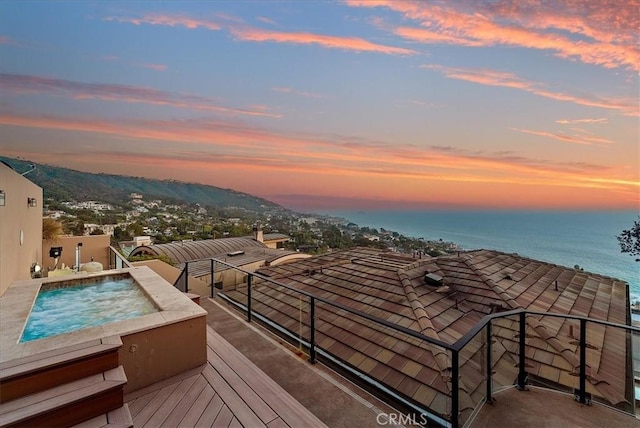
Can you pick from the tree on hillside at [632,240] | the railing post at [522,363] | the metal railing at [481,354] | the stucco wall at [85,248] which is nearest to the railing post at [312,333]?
the metal railing at [481,354]

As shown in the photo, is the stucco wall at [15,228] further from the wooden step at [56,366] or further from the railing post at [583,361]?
the railing post at [583,361]

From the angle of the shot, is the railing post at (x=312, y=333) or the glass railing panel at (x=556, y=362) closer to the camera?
the glass railing panel at (x=556, y=362)

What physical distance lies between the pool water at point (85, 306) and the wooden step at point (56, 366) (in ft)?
3.67

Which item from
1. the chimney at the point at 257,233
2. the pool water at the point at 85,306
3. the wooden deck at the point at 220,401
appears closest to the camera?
the wooden deck at the point at 220,401

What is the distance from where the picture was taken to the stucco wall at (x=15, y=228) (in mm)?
5262

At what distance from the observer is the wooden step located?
2148 millimetres

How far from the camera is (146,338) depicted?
9.69ft

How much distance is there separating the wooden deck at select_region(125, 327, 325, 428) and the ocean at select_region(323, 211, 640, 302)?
18.4 meters

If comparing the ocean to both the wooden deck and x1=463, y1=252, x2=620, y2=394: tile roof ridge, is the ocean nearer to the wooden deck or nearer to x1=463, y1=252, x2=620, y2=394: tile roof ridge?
x1=463, y1=252, x2=620, y2=394: tile roof ridge

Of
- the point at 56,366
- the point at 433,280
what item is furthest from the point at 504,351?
the point at 433,280

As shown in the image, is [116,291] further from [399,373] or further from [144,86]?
[144,86]

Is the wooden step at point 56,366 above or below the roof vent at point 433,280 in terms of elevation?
above

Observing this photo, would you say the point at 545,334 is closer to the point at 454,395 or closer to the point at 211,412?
the point at 454,395

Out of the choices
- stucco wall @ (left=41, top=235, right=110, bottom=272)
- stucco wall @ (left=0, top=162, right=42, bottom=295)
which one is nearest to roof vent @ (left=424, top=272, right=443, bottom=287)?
stucco wall @ (left=0, top=162, right=42, bottom=295)
